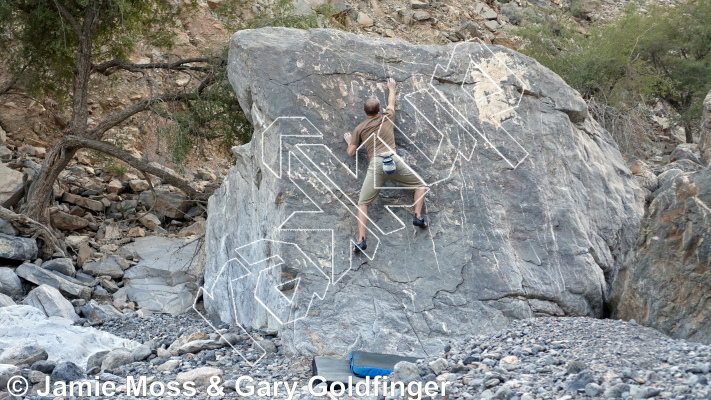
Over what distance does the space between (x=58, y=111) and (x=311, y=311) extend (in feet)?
34.8

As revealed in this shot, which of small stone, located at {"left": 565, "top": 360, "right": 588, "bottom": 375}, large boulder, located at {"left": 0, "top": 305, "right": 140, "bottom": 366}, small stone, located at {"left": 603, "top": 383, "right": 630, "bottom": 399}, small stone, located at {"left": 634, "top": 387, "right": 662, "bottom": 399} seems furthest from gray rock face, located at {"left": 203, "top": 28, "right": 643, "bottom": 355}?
small stone, located at {"left": 634, "top": 387, "right": 662, "bottom": 399}

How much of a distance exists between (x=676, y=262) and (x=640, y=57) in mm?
12057

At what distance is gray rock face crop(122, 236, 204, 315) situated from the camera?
27.7 ft

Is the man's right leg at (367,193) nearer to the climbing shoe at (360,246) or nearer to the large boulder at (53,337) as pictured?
the climbing shoe at (360,246)

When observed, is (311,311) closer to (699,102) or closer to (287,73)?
(287,73)

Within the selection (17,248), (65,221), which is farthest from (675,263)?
(65,221)

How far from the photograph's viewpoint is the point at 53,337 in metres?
6.07

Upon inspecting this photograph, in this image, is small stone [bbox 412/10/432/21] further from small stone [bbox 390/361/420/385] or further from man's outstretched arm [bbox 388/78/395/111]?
small stone [bbox 390/361/420/385]

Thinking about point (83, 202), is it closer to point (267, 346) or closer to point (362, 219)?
point (267, 346)

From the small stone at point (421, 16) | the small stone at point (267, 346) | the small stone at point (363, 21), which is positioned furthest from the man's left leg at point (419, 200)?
the small stone at point (421, 16)

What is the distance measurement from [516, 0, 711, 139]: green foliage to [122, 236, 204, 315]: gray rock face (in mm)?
9054

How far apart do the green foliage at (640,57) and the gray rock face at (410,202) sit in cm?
716

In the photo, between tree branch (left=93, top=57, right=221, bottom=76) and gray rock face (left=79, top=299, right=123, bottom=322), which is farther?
tree branch (left=93, top=57, right=221, bottom=76)

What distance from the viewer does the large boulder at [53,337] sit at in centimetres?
584
